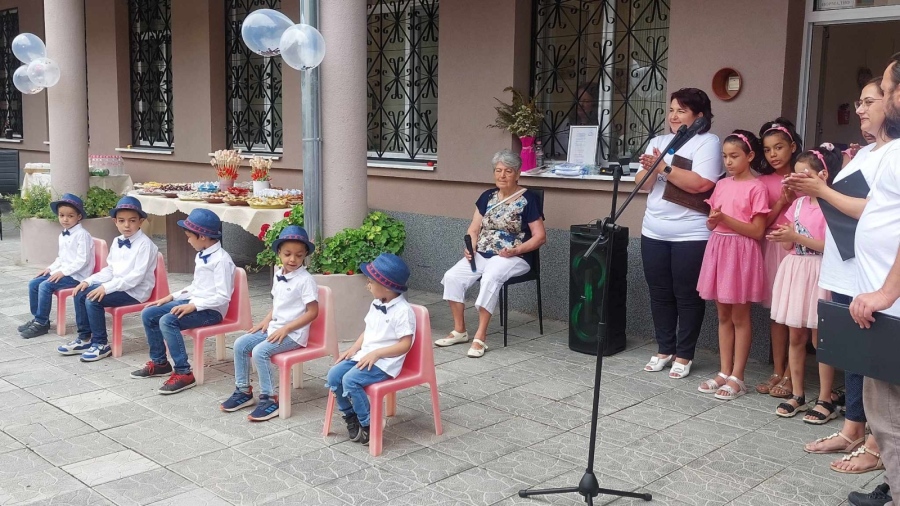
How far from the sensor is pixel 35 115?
49.6 ft

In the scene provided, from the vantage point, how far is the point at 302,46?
606 cm

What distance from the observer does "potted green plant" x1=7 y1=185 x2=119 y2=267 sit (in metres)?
9.78

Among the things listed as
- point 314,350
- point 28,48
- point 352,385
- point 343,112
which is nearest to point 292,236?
point 314,350

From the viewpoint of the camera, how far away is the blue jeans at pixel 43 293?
705cm

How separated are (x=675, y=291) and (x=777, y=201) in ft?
3.11

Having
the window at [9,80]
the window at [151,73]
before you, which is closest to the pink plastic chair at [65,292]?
the window at [151,73]

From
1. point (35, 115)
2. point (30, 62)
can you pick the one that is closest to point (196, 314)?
point (30, 62)

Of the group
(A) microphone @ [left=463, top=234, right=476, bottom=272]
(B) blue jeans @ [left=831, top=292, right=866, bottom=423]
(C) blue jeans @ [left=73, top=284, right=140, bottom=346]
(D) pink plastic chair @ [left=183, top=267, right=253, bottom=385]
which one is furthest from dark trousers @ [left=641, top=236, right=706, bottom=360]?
(C) blue jeans @ [left=73, top=284, right=140, bottom=346]

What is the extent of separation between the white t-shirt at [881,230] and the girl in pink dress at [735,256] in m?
1.79

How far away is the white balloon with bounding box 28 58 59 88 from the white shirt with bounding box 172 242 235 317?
4540mm

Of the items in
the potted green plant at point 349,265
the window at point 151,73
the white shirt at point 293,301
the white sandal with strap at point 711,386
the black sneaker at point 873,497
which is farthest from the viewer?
the window at point 151,73

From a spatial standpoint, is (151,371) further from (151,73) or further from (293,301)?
(151,73)

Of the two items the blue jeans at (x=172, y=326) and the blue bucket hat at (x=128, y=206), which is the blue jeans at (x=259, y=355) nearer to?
the blue jeans at (x=172, y=326)

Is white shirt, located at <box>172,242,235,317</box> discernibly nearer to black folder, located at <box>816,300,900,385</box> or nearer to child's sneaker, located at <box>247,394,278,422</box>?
child's sneaker, located at <box>247,394,278,422</box>
